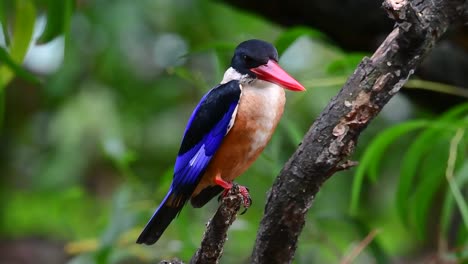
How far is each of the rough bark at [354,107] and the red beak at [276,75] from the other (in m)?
0.16

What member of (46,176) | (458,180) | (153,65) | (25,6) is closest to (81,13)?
(153,65)

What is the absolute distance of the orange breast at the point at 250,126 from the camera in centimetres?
198

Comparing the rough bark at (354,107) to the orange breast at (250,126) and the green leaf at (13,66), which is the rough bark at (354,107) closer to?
the orange breast at (250,126)

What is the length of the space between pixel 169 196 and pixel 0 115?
0.95 m

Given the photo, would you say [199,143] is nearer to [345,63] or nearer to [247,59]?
[247,59]

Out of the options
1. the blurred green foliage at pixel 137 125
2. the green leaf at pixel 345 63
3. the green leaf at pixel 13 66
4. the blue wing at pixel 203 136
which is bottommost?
the blue wing at pixel 203 136

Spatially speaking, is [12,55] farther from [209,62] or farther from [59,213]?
[209,62]

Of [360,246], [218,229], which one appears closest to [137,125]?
[360,246]

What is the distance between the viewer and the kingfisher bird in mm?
1979

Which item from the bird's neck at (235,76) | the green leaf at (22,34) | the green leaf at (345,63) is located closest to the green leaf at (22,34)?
the green leaf at (22,34)

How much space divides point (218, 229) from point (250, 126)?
23cm

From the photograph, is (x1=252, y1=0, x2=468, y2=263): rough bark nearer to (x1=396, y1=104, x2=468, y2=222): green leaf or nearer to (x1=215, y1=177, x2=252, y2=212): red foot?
(x1=215, y1=177, x2=252, y2=212): red foot

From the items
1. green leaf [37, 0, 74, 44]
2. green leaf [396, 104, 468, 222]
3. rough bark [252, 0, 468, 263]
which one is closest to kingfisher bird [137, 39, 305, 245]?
rough bark [252, 0, 468, 263]

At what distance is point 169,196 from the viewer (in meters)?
2.08
